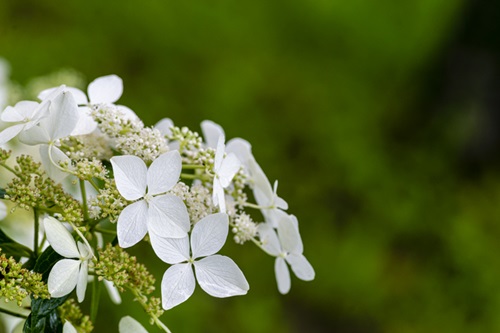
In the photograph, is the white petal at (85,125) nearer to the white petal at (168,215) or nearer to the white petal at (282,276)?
the white petal at (168,215)

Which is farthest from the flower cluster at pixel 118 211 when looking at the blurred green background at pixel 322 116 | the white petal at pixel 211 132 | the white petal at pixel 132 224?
the blurred green background at pixel 322 116

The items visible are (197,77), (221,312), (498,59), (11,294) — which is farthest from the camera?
(498,59)

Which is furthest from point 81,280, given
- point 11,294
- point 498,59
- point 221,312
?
point 498,59

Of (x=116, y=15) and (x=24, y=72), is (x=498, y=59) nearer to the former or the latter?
(x=116, y=15)

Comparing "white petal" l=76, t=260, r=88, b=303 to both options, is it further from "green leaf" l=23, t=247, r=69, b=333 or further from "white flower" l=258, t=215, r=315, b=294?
"white flower" l=258, t=215, r=315, b=294

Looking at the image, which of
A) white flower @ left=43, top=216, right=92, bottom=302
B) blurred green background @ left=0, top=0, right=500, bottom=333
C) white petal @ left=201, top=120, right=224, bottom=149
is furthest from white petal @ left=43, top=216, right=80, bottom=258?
blurred green background @ left=0, top=0, right=500, bottom=333

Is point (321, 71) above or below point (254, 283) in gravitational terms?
above

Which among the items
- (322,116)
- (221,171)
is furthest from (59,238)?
(322,116)
